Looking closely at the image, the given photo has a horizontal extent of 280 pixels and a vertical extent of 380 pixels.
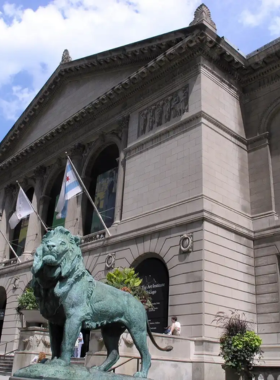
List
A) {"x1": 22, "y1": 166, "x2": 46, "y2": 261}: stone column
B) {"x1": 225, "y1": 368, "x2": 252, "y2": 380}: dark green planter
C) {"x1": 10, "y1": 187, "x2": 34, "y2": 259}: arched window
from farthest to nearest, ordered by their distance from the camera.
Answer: {"x1": 10, "y1": 187, "x2": 34, "y2": 259}: arched window → {"x1": 22, "y1": 166, "x2": 46, "y2": 261}: stone column → {"x1": 225, "y1": 368, "x2": 252, "y2": 380}: dark green planter

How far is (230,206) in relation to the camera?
20.2 m

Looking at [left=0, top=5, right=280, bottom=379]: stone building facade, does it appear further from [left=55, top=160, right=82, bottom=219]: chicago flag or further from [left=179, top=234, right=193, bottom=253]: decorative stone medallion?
[left=55, top=160, right=82, bottom=219]: chicago flag

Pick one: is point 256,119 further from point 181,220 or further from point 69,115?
point 69,115

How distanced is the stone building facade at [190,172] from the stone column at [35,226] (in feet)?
0.39

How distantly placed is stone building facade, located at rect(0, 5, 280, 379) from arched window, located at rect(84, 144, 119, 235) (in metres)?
0.11

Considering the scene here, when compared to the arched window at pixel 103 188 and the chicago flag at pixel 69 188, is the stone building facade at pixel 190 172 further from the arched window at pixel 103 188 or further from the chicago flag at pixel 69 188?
the chicago flag at pixel 69 188

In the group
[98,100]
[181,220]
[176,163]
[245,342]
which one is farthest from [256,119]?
[245,342]

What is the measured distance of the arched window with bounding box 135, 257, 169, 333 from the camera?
60.7 feet

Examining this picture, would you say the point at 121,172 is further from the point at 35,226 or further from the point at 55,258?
the point at 55,258

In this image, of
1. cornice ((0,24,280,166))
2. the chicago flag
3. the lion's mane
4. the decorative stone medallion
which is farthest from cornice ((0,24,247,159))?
the lion's mane

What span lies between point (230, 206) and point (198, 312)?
5.74 m

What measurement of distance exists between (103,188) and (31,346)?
11.7 metres

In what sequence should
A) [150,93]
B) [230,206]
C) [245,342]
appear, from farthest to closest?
[150,93], [230,206], [245,342]

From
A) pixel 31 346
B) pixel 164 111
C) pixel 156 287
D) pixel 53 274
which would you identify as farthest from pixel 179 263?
pixel 53 274
